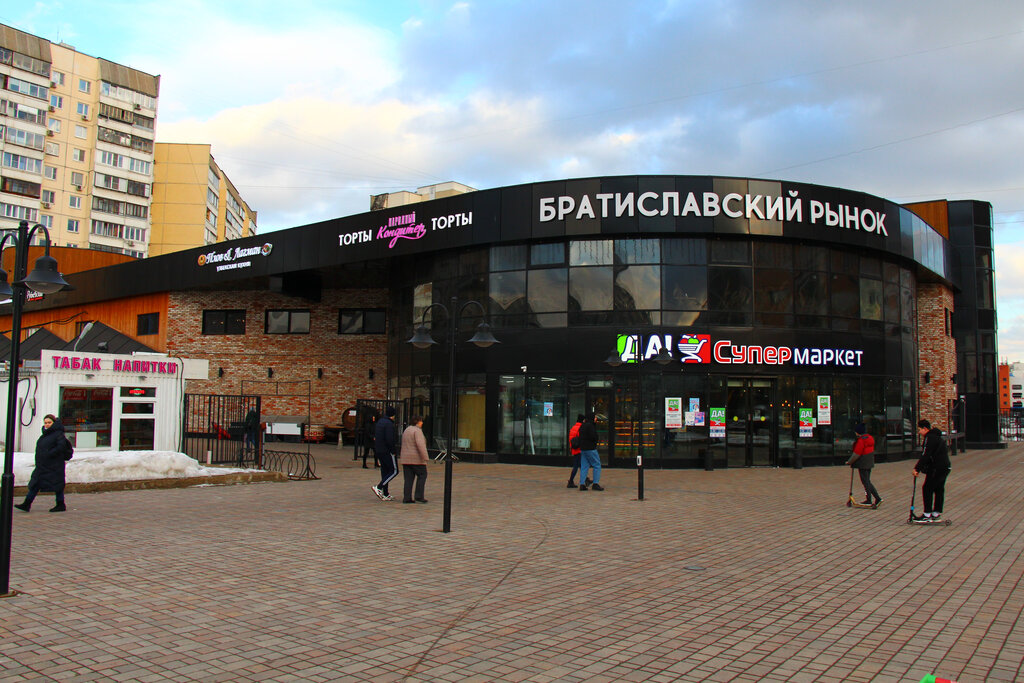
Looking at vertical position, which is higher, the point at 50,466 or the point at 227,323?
the point at 227,323

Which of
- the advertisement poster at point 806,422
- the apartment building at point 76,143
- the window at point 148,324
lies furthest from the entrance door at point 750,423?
the apartment building at point 76,143

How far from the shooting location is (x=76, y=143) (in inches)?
2724

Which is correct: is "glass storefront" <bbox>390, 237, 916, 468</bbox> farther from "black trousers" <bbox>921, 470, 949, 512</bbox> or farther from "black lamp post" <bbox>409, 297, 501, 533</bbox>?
"black lamp post" <bbox>409, 297, 501, 533</bbox>

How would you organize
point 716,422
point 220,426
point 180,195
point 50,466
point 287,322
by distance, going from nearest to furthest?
point 50,466 < point 716,422 < point 220,426 < point 287,322 < point 180,195

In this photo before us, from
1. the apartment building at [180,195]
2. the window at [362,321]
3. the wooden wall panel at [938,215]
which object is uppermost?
the apartment building at [180,195]

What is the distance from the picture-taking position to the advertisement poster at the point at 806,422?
73.1 feet

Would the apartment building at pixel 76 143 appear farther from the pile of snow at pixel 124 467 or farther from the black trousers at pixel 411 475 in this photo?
the black trousers at pixel 411 475

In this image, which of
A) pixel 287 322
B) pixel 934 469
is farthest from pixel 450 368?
pixel 287 322

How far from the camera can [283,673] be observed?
4.92 meters

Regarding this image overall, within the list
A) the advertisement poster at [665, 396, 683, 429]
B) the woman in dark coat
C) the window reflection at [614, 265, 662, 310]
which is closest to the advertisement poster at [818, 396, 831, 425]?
the advertisement poster at [665, 396, 683, 429]

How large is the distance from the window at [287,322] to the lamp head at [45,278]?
24862 millimetres

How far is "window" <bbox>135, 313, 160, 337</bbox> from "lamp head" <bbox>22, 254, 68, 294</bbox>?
28398 mm

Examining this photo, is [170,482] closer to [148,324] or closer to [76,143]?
[148,324]

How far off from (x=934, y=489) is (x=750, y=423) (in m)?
10.1
